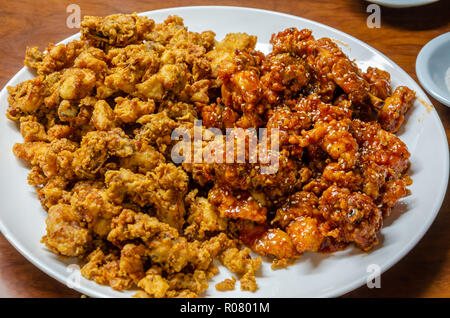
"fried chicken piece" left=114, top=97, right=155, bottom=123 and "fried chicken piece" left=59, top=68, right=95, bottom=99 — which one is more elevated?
"fried chicken piece" left=59, top=68, right=95, bottom=99

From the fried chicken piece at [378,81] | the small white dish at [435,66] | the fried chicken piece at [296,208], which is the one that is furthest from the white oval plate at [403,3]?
the fried chicken piece at [296,208]

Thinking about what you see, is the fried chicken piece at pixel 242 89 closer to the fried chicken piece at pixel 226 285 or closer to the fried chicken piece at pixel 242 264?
the fried chicken piece at pixel 242 264

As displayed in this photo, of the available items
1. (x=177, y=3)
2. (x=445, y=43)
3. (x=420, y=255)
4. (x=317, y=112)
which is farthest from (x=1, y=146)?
(x=445, y=43)

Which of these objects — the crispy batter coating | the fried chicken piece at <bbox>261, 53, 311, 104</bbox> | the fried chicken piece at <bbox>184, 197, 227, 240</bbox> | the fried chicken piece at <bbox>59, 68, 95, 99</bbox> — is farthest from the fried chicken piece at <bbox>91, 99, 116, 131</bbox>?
the fried chicken piece at <bbox>261, 53, 311, 104</bbox>

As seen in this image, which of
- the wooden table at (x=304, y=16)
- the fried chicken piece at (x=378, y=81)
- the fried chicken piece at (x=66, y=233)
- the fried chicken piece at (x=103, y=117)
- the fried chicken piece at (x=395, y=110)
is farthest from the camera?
the wooden table at (x=304, y=16)

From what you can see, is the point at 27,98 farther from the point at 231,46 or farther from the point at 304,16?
the point at 304,16

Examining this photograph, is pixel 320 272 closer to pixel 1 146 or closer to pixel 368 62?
pixel 368 62

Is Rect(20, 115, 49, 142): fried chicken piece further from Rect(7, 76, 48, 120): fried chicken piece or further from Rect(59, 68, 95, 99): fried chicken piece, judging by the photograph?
Rect(59, 68, 95, 99): fried chicken piece
